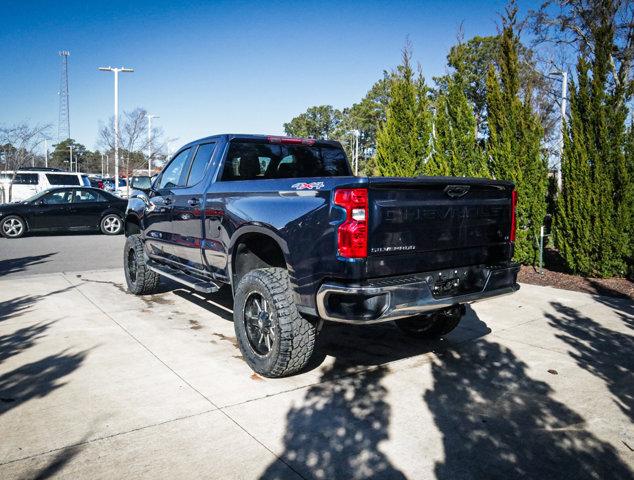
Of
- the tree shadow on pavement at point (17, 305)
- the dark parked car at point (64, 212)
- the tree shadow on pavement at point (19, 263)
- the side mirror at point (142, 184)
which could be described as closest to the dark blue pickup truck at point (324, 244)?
the side mirror at point (142, 184)

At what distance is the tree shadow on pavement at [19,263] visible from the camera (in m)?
8.80

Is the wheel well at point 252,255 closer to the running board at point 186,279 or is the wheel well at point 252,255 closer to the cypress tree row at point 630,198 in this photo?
the running board at point 186,279

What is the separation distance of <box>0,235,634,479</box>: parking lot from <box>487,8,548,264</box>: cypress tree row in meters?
3.09

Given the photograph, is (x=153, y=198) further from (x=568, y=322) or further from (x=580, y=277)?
(x=580, y=277)

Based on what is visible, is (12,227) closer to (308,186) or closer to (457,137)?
(457,137)

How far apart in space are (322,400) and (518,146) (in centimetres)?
698

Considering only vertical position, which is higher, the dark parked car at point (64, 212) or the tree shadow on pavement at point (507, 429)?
the dark parked car at point (64, 212)

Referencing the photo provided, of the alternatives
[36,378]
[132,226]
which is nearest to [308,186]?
[36,378]

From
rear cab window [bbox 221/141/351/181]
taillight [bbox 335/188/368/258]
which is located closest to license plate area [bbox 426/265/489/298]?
taillight [bbox 335/188/368/258]

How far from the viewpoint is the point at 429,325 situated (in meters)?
4.89

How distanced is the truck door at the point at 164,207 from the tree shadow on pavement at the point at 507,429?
335cm

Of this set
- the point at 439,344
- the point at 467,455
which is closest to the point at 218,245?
the point at 439,344

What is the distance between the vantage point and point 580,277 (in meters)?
8.20

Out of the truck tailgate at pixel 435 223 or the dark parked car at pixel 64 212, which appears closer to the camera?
the truck tailgate at pixel 435 223
